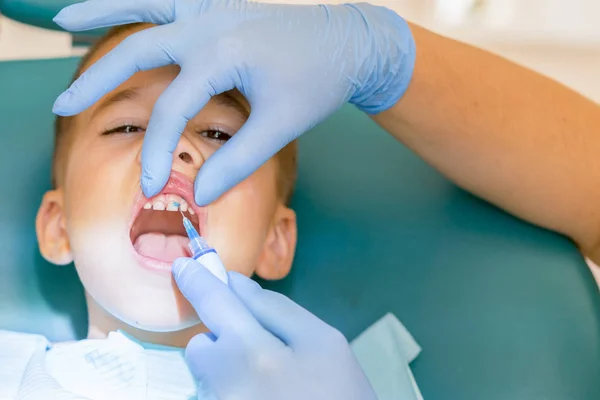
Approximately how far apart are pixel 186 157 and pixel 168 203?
79 millimetres

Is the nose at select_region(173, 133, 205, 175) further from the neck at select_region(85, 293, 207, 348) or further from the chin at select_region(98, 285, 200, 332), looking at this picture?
the neck at select_region(85, 293, 207, 348)

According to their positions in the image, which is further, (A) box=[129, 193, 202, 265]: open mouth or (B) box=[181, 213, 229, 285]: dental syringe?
(A) box=[129, 193, 202, 265]: open mouth

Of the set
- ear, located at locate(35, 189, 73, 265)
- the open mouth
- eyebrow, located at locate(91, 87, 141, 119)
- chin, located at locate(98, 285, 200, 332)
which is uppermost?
eyebrow, located at locate(91, 87, 141, 119)

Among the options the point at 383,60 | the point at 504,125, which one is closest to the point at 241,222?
the point at 383,60

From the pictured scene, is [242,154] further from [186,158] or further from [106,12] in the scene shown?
[106,12]

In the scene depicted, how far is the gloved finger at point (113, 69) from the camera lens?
→ 102cm

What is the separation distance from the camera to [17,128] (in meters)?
1.53

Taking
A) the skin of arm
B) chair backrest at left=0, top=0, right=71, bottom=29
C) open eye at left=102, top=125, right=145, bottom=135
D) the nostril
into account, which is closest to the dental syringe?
the nostril

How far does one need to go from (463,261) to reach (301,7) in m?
0.60

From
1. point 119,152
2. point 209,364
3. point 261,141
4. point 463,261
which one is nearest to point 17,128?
point 119,152

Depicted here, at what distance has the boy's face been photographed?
1.06 m

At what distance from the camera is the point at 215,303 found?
0.95 m

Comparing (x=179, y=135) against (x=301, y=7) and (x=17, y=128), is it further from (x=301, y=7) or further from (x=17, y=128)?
(x=17, y=128)

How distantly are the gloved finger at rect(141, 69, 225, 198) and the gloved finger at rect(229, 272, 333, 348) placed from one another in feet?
0.63
